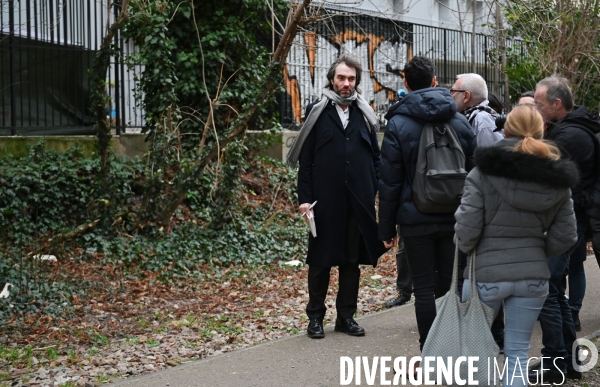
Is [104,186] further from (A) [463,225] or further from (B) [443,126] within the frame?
(A) [463,225]

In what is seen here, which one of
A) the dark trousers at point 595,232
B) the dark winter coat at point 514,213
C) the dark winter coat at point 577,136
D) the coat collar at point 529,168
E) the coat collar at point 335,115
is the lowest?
the dark trousers at point 595,232

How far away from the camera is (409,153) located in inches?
215

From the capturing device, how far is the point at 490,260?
15.1ft

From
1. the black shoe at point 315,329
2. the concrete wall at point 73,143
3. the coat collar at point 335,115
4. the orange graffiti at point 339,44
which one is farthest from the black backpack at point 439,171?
the orange graffiti at point 339,44

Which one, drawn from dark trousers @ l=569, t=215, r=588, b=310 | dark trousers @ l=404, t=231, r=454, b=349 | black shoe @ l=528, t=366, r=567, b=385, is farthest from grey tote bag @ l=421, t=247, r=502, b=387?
dark trousers @ l=569, t=215, r=588, b=310

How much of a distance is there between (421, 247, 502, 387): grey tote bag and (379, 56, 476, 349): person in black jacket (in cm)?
70

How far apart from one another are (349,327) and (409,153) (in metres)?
1.93

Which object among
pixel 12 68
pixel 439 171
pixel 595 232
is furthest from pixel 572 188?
pixel 12 68

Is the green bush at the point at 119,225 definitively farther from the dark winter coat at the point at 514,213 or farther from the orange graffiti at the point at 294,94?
the dark winter coat at the point at 514,213

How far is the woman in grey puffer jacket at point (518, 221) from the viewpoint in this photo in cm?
450

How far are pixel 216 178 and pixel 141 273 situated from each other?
2.20m

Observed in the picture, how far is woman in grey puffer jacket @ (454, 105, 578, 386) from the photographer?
4.50 m

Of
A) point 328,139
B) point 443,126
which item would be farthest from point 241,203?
point 443,126

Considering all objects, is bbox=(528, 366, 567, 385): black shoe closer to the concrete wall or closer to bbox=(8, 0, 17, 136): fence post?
the concrete wall
